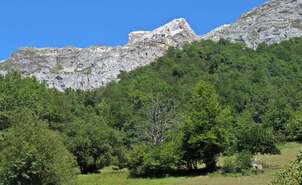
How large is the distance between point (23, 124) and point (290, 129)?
44168 millimetres

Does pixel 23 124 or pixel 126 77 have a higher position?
pixel 126 77

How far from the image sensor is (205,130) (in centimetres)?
7000

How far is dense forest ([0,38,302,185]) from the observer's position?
4806 cm

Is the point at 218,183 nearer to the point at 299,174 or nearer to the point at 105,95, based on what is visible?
the point at 299,174

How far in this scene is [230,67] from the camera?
138m

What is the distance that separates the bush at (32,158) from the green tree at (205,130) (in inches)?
889

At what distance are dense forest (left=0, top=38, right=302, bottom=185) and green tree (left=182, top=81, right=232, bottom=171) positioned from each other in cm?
12

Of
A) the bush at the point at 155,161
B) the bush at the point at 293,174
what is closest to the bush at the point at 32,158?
the bush at the point at 155,161

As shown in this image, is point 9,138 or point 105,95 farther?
point 105,95

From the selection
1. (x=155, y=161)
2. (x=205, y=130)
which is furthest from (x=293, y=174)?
(x=205, y=130)

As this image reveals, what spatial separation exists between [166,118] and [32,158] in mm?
48966

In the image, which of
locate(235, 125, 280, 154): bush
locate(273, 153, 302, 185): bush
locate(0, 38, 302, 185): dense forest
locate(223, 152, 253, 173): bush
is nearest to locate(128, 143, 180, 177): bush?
locate(0, 38, 302, 185): dense forest

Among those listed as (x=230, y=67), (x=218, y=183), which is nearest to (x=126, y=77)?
(x=230, y=67)

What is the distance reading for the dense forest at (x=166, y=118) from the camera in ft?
158
